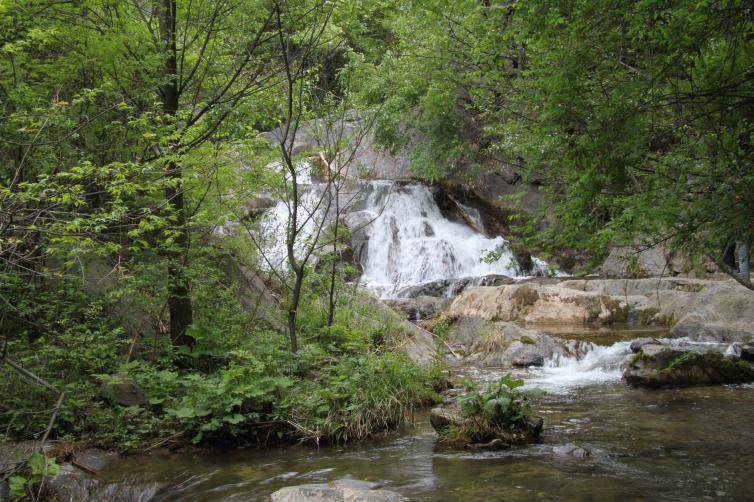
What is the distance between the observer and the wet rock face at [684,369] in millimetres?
9070

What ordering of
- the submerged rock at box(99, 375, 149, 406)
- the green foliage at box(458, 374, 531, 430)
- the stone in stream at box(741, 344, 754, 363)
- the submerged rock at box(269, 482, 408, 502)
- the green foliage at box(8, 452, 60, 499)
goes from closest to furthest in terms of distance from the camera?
1. the submerged rock at box(269, 482, 408, 502)
2. the green foliage at box(8, 452, 60, 499)
3. the green foliage at box(458, 374, 531, 430)
4. the submerged rock at box(99, 375, 149, 406)
5. the stone in stream at box(741, 344, 754, 363)

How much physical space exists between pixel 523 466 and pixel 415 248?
55.8ft

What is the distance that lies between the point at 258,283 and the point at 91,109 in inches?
158

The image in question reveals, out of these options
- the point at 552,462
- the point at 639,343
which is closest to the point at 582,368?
the point at 639,343

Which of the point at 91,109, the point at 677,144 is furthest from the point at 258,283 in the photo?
the point at 677,144

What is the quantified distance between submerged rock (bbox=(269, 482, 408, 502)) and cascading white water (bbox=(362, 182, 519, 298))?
15.3 m

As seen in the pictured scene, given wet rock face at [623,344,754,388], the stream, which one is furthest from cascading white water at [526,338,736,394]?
wet rock face at [623,344,754,388]

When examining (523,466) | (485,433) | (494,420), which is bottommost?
(523,466)

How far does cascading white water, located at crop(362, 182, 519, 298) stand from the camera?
850 inches

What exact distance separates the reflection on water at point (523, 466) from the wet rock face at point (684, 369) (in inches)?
64.0

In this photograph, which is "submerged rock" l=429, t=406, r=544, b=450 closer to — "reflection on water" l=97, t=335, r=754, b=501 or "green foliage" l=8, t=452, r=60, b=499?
"reflection on water" l=97, t=335, r=754, b=501

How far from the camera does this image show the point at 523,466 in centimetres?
544

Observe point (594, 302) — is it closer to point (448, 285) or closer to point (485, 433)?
point (448, 285)

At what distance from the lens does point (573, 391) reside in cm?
910
